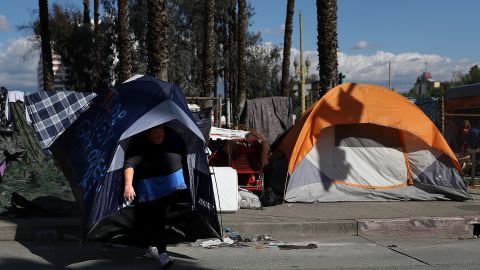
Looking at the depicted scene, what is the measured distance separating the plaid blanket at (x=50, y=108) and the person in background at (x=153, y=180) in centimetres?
447

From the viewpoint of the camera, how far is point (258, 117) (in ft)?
54.5

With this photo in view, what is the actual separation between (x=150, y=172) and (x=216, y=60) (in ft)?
95.4

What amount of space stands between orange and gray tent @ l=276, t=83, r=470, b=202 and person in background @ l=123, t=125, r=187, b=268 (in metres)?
4.71

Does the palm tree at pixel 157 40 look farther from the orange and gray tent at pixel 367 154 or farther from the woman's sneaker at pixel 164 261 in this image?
the woman's sneaker at pixel 164 261

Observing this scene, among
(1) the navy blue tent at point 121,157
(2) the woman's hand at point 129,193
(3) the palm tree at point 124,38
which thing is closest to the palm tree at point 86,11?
(3) the palm tree at point 124,38

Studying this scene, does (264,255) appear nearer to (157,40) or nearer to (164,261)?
(164,261)

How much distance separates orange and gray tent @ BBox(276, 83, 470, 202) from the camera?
10656 millimetres

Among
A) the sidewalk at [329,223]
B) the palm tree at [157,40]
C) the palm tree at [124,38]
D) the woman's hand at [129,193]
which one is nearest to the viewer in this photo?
the woman's hand at [129,193]

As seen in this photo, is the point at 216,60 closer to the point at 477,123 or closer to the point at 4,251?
the point at 477,123

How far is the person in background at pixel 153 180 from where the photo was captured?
6090 mm

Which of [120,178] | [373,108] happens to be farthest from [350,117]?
[120,178]

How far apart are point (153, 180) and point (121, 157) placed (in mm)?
437

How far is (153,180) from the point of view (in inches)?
240

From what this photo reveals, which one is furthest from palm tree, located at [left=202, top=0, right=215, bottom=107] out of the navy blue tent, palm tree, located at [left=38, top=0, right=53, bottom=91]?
the navy blue tent
